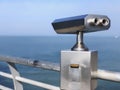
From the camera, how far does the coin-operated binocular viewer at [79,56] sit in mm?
2244

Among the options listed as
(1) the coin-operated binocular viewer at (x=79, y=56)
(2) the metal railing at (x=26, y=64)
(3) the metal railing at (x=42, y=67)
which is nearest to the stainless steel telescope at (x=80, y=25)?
(1) the coin-operated binocular viewer at (x=79, y=56)

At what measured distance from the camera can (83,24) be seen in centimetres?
223

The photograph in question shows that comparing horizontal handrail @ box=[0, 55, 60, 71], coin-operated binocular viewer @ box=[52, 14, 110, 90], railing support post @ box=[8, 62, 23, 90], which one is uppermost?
coin-operated binocular viewer @ box=[52, 14, 110, 90]

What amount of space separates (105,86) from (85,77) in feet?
97.1

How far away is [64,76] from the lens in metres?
2.42

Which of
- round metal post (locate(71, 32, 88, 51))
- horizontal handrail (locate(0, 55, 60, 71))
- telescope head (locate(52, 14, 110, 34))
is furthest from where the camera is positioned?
horizontal handrail (locate(0, 55, 60, 71))

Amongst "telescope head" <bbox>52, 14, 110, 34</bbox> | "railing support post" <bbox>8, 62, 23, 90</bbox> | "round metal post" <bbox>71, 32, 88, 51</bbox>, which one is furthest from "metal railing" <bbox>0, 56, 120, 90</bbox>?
"telescope head" <bbox>52, 14, 110, 34</bbox>

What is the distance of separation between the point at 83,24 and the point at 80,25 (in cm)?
3

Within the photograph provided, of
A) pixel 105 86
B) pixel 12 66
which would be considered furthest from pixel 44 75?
pixel 12 66

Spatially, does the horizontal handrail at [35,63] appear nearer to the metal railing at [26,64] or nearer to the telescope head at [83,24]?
the metal railing at [26,64]

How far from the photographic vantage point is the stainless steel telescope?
2225 mm

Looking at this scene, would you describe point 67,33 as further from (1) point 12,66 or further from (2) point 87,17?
(1) point 12,66

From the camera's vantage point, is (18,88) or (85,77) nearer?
(85,77)

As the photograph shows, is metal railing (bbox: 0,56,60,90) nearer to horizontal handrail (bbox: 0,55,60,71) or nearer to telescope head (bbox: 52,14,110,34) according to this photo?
horizontal handrail (bbox: 0,55,60,71)
